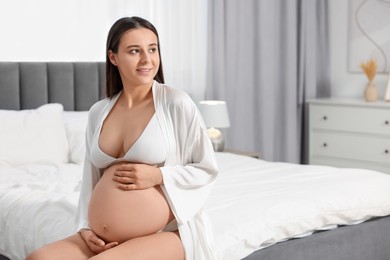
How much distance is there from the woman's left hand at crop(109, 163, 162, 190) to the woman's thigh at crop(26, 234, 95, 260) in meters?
0.22

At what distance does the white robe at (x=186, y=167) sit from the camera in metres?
2.16

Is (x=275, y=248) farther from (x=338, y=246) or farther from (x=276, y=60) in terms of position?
(x=276, y=60)

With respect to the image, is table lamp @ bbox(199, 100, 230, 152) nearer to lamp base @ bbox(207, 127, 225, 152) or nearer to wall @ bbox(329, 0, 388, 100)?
lamp base @ bbox(207, 127, 225, 152)

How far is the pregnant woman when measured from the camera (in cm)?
214

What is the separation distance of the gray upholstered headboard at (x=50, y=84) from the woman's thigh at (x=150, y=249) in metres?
2.51

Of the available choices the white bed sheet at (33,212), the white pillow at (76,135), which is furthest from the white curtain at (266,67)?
the white bed sheet at (33,212)

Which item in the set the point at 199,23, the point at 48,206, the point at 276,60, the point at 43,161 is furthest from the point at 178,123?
the point at 276,60

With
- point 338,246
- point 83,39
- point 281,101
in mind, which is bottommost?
point 338,246

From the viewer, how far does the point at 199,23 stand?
532 cm

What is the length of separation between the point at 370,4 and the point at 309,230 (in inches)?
129

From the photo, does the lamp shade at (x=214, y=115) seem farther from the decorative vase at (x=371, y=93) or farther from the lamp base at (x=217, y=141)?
the decorative vase at (x=371, y=93)

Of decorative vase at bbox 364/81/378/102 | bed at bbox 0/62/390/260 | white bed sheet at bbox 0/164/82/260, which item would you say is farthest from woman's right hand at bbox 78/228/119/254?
decorative vase at bbox 364/81/378/102

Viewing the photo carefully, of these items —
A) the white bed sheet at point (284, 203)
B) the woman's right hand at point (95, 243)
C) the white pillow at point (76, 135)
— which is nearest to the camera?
the woman's right hand at point (95, 243)

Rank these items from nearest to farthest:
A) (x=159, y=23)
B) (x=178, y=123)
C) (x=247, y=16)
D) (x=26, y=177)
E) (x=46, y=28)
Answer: (x=178, y=123) < (x=26, y=177) < (x=46, y=28) < (x=159, y=23) < (x=247, y=16)
